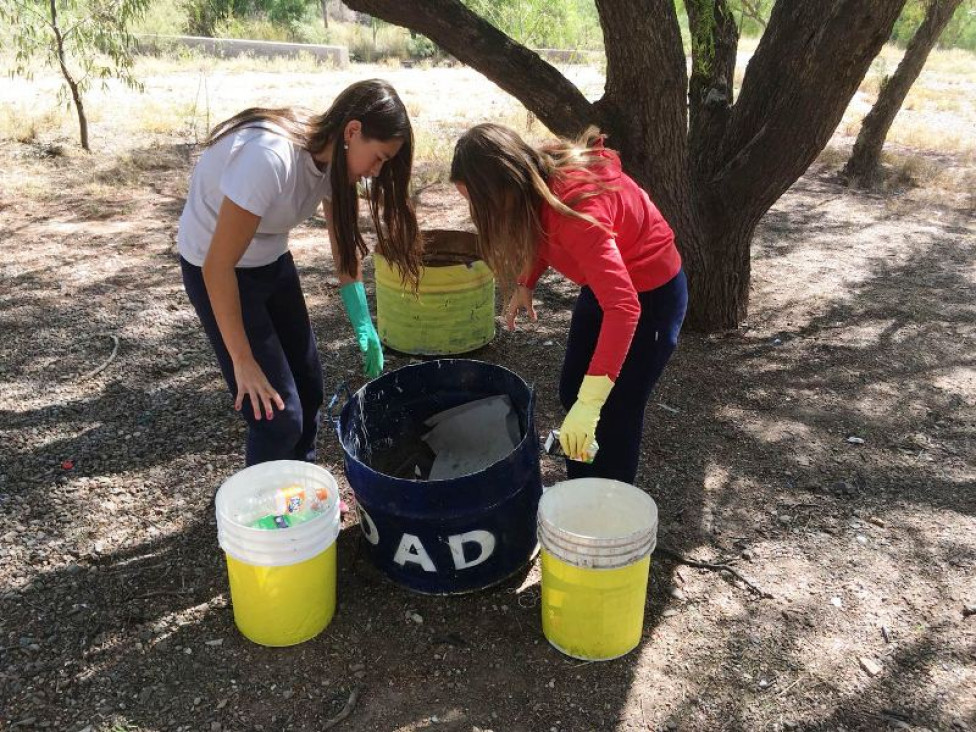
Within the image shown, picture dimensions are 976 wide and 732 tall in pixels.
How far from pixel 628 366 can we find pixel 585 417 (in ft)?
1.07

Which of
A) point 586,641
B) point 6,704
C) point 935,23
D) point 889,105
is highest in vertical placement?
point 935,23

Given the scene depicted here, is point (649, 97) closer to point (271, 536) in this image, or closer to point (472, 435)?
point (472, 435)

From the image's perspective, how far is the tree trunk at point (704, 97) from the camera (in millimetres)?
3467

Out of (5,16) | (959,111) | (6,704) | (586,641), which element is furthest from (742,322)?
(959,111)

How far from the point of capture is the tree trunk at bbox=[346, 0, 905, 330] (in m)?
3.47

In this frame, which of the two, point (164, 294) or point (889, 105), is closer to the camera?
point (164, 294)

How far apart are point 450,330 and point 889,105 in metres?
5.78

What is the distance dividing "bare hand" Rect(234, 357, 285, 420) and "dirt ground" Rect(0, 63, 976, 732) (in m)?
0.68

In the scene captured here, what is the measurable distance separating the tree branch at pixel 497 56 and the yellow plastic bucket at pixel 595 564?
6.77ft

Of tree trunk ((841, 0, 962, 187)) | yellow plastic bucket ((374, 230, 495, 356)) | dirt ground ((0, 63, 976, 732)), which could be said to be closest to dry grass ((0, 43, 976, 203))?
tree trunk ((841, 0, 962, 187))

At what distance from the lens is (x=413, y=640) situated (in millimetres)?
2322

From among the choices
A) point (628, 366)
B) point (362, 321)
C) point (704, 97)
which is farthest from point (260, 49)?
point (628, 366)

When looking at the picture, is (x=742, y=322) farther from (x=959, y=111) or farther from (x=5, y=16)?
(x=959, y=111)

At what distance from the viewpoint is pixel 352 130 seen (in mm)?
2053
